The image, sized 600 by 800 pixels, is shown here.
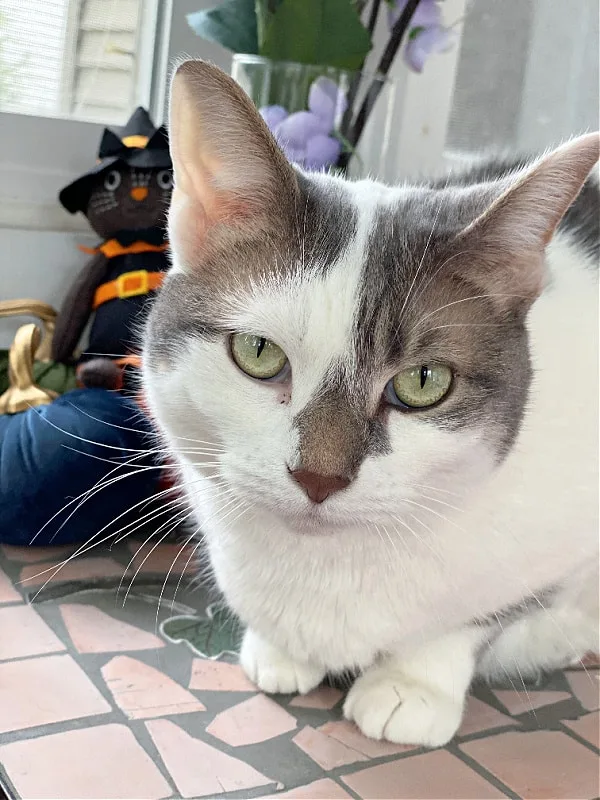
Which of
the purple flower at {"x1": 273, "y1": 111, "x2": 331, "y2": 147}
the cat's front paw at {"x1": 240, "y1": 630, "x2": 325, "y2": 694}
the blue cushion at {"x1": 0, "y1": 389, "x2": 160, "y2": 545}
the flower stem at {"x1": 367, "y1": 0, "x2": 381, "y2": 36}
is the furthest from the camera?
the flower stem at {"x1": 367, "y1": 0, "x2": 381, "y2": 36}

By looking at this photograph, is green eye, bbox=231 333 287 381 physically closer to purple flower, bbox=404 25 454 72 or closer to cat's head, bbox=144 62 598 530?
cat's head, bbox=144 62 598 530

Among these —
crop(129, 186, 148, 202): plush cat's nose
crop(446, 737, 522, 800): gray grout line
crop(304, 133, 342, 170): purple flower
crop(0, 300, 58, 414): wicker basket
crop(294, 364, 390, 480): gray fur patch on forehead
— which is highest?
crop(304, 133, 342, 170): purple flower

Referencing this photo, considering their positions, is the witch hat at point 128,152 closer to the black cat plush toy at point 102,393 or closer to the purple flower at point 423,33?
the black cat plush toy at point 102,393

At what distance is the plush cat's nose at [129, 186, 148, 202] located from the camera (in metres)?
1.35

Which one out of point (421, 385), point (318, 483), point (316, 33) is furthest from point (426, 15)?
point (318, 483)

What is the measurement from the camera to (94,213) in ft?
4.57

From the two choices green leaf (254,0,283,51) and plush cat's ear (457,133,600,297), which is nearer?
plush cat's ear (457,133,600,297)

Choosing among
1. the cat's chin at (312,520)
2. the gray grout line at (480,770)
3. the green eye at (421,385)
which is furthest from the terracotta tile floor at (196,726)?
the green eye at (421,385)

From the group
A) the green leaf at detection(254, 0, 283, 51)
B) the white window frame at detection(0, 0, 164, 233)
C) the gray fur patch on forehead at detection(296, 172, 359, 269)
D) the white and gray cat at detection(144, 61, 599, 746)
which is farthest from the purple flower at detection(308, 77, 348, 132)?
the gray fur patch on forehead at detection(296, 172, 359, 269)

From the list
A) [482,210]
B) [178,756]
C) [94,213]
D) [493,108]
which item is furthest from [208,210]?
[493,108]

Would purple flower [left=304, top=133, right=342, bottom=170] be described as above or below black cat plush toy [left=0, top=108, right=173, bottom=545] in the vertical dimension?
above

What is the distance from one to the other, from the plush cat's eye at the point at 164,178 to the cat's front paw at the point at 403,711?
85 cm

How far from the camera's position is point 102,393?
1.24 metres

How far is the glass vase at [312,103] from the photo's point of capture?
4.61 feet
